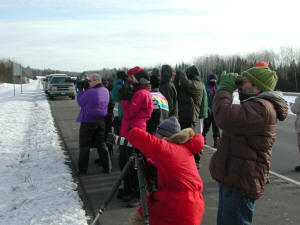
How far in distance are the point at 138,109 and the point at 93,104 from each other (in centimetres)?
140

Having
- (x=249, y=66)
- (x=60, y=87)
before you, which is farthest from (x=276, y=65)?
Answer: (x=60, y=87)

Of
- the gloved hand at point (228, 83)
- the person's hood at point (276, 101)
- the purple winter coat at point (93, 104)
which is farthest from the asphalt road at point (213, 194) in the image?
the gloved hand at point (228, 83)

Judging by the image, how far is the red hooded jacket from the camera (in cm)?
285

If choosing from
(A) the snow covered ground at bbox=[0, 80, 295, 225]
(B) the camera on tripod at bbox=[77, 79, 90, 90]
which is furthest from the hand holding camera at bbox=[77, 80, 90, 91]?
(A) the snow covered ground at bbox=[0, 80, 295, 225]

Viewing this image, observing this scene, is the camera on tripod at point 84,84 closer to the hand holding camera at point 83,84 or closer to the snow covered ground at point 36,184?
the hand holding camera at point 83,84

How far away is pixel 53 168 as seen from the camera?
640 cm

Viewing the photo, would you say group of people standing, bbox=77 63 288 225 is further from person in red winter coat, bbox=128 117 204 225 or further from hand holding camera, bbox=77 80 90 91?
hand holding camera, bbox=77 80 90 91

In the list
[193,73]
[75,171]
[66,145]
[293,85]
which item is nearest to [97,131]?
[75,171]

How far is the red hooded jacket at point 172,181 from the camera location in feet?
9.34

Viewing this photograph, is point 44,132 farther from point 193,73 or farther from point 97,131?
point 193,73

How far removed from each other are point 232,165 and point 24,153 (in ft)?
19.8

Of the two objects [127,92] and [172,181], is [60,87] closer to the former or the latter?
[127,92]

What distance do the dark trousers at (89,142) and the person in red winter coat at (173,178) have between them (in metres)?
3.27

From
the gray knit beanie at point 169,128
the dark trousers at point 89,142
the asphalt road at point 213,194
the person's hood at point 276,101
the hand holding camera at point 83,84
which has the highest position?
the hand holding camera at point 83,84
